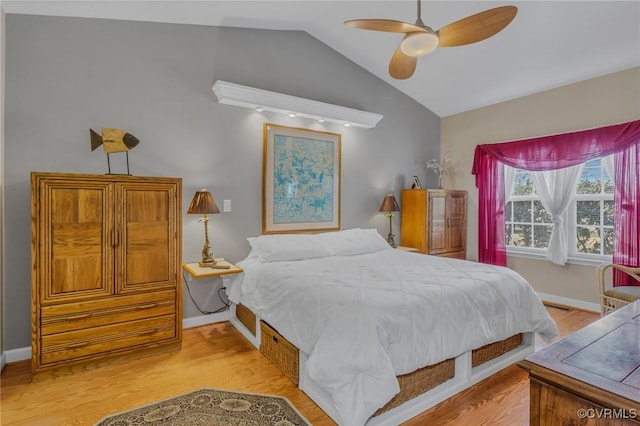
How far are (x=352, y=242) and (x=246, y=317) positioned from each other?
1.37m

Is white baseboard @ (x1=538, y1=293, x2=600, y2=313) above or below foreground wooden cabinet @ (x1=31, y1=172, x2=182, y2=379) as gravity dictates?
below

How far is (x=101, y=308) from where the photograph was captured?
2516mm

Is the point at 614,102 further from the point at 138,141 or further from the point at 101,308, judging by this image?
the point at 101,308

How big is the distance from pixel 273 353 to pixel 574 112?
422 centimetres

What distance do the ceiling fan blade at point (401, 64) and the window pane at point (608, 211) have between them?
9.48 feet

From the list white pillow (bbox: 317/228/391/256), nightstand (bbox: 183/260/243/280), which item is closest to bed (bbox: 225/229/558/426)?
nightstand (bbox: 183/260/243/280)

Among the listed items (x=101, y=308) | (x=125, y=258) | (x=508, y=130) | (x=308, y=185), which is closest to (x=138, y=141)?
(x=125, y=258)

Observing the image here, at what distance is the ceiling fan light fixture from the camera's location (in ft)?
7.46

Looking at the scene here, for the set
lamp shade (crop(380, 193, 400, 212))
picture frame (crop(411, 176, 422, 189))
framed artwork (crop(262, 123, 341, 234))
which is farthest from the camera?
picture frame (crop(411, 176, 422, 189))

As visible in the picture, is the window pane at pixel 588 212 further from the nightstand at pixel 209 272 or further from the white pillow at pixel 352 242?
the nightstand at pixel 209 272

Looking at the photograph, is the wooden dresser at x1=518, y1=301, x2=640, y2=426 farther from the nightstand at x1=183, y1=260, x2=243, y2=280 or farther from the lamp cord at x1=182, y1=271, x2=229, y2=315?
the lamp cord at x1=182, y1=271, x2=229, y2=315

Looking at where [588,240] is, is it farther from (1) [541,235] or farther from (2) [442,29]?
(2) [442,29]

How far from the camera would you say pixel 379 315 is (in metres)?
1.83

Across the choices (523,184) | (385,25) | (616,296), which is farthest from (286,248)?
(523,184)
